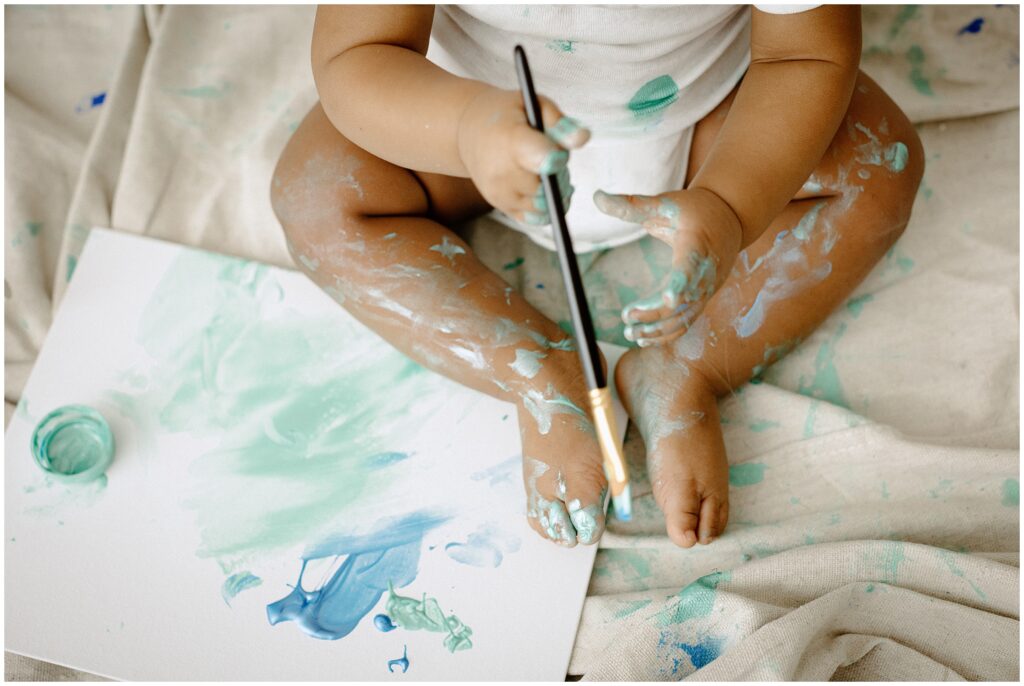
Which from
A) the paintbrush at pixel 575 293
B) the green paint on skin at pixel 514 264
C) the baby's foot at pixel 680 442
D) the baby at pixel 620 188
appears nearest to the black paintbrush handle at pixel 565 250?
the paintbrush at pixel 575 293

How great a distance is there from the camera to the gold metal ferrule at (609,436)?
56 cm

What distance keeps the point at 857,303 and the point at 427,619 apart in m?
0.53

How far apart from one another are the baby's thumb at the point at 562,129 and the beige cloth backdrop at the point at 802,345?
40 cm

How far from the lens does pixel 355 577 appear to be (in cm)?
80

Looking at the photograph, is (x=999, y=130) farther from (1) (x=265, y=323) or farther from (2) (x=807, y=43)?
(1) (x=265, y=323)

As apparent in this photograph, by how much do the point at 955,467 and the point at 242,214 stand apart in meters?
0.77

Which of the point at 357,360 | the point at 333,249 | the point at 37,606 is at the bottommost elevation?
the point at 37,606

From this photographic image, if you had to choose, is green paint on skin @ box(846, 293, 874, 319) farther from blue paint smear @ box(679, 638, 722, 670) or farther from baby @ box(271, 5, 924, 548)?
blue paint smear @ box(679, 638, 722, 670)

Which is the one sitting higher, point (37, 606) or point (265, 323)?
point (265, 323)

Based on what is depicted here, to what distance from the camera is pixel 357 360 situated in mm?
901

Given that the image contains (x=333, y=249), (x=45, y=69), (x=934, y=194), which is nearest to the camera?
(x=333, y=249)

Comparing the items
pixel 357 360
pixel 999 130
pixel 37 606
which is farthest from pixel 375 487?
pixel 999 130

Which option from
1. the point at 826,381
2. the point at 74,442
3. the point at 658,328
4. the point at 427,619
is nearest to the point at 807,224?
the point at 826,381

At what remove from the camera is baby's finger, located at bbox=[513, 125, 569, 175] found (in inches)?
20.7
